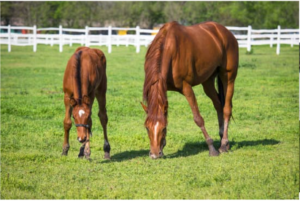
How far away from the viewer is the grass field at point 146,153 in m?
6.25

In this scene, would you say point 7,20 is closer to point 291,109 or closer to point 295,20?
point 295,20

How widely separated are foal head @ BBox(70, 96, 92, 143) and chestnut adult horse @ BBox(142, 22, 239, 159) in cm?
86

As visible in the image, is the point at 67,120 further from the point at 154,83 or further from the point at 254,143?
the point at 254,143

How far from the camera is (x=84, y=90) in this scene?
7.53 m

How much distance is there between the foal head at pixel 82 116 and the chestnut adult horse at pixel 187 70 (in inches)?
34.0

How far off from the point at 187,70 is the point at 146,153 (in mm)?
1521

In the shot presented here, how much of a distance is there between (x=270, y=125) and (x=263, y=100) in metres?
3.09

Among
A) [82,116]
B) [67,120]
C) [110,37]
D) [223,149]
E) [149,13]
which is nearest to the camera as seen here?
[82,116]

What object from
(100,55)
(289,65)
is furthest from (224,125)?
(289,65)

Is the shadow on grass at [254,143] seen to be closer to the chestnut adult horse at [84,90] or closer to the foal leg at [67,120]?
the chestnut adult horse at [84,90]

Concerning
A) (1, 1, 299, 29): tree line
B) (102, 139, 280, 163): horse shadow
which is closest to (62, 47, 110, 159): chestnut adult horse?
(102, 139, 280, 163): horse shadow

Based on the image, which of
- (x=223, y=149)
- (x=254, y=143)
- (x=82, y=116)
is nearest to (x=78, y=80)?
(x=82, y=116)

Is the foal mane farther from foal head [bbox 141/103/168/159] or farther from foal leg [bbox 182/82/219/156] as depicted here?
foal leg [bbox 182/82/219/156]

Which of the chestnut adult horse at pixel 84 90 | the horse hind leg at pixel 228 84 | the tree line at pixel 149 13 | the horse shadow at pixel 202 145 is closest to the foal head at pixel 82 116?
the chestnut adult horse at pixel 84 90
